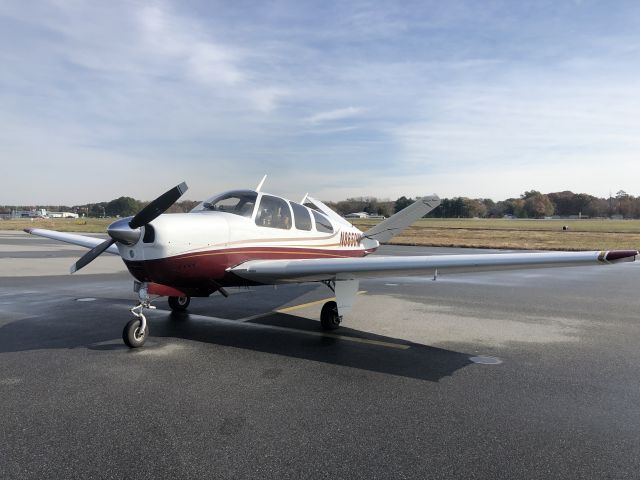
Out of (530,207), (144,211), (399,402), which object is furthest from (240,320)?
(530,207)

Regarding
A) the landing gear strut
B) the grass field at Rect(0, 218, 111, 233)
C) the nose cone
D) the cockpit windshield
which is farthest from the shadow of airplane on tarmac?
the grass field at Rect(0, 218, 111, 233)

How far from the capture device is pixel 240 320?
8.07 m

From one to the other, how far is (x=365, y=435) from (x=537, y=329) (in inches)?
200

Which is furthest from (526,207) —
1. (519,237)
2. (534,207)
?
(519,237)

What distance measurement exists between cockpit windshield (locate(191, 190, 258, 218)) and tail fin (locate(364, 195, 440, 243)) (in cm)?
447

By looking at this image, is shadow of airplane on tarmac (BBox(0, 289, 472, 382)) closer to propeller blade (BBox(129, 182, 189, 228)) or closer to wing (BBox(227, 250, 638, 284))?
wing (BBox(227, 250, 638, 284))

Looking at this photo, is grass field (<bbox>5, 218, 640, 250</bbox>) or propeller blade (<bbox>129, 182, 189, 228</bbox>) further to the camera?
grass field (<bbox>5, 218, 640, 250</bbox>)

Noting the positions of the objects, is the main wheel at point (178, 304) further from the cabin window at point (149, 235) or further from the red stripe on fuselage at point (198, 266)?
the cabin window at point (149, 235)

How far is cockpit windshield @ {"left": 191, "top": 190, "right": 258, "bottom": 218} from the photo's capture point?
7109 mm

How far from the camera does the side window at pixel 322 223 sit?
8672mm

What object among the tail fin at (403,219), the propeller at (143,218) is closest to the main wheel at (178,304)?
the propeller at (143,218)

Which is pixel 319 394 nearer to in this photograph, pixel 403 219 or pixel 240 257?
pixel 240 257

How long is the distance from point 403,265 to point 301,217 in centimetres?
275

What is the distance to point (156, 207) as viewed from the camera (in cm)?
573
